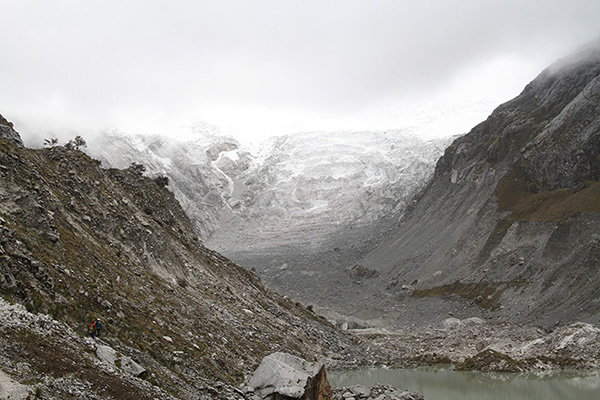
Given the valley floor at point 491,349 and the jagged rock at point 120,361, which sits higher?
the jagged rock at point 120,361

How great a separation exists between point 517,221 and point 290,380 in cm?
8231

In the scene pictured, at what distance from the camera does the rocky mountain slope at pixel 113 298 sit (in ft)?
51.8

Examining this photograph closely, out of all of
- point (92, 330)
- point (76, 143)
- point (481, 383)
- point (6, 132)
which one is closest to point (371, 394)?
point (92, 330)

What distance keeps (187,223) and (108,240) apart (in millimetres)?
31767

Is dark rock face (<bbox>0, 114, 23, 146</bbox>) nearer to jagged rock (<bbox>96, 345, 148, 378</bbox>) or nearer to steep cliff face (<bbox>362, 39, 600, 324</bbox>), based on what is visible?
jagged rock (<bbox>96, 345, 148, 378</bbox>)

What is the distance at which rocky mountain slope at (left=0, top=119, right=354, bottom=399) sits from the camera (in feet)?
51.8

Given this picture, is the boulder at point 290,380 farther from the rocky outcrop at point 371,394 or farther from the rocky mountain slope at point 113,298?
the rocky outcrop at point 371,394

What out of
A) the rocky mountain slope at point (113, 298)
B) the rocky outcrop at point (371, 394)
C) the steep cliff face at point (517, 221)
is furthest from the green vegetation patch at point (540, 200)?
the rocky outcrop at point (371, 394)

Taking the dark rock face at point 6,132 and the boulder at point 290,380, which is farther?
the dark rock face at point 6,132

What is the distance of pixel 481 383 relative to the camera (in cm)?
3966

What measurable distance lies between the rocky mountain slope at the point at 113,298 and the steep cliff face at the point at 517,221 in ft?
120

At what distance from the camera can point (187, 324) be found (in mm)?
30500

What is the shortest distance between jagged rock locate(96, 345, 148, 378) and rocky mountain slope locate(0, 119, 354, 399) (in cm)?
11

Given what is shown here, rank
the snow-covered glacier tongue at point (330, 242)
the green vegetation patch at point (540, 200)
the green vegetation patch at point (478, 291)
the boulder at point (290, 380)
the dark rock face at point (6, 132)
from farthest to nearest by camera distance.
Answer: the snow-covered glacier tongue at point (330, 242) < the green vegetation patch at point (540, 200) < the green vegetation patch at point (478, 291) < the dark rock face at point (6, 132) < the boulder at point (290, 380)
